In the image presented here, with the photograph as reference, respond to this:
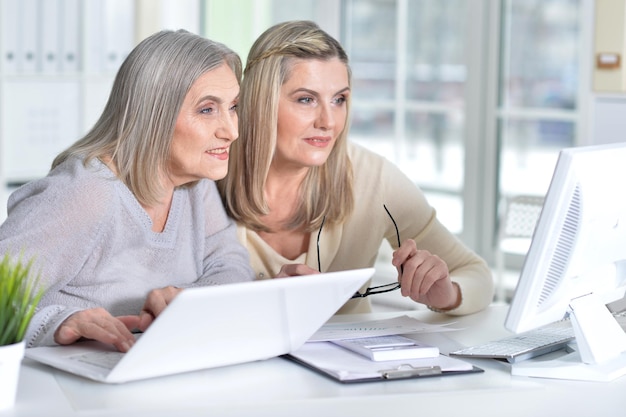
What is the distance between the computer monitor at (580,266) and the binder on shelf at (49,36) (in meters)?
3.17

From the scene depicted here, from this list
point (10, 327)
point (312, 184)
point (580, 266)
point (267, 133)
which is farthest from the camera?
Result: point (312, 184)

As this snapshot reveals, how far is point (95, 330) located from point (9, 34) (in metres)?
2.88

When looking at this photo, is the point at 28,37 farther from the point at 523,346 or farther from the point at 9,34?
the point at 523,346

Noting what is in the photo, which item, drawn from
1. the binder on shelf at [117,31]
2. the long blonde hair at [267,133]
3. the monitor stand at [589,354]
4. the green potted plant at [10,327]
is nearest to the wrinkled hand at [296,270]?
the long blonde hair at [267,133]

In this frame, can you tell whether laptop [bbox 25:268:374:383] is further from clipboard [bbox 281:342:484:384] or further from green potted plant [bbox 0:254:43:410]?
green potted plant [bbox 0:254:43:410]

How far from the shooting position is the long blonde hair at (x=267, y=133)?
228 centimetres

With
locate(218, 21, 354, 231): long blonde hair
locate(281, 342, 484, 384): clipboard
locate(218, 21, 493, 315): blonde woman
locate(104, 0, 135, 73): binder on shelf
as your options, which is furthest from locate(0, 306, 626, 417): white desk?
locate(104, 0, 135, 73): binder on shelf

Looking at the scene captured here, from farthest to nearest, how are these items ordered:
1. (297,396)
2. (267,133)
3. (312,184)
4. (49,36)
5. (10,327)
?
(49,36) < (312,184) < (267,133) < (297,396) < (10,327)

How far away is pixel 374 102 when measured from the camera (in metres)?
4.98

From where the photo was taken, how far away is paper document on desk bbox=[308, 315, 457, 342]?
72.9 inches

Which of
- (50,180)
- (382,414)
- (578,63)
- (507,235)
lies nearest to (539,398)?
(382,414)

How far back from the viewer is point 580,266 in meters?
1.66

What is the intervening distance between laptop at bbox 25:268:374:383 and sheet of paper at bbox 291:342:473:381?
4cm

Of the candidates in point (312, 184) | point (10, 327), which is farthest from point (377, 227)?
point (10, 327)
